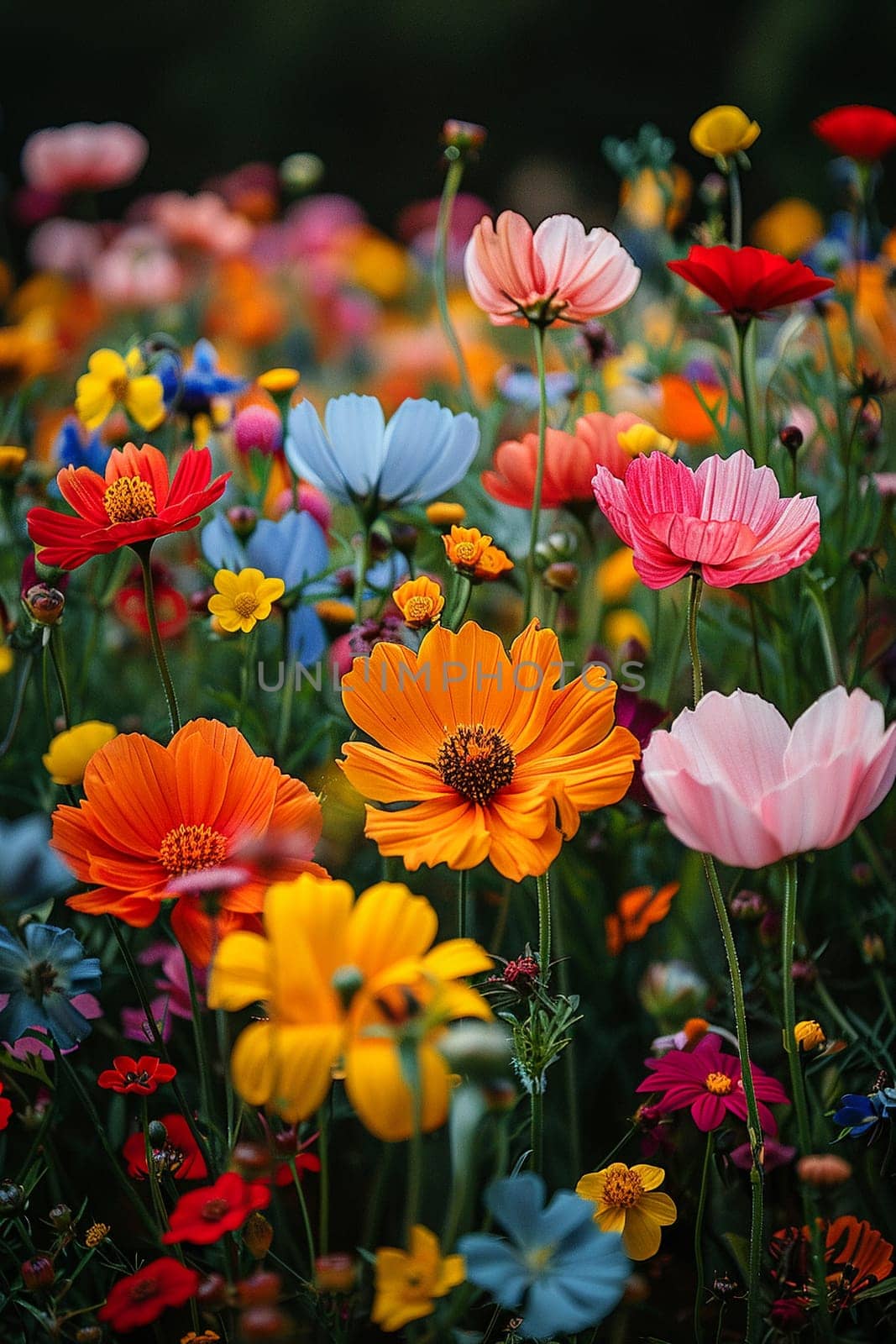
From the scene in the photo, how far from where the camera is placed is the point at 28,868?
377mm

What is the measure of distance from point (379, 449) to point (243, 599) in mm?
105

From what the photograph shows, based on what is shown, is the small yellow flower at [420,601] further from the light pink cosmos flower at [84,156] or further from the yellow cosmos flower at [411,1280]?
the light pink cosmos flower at [84,156]

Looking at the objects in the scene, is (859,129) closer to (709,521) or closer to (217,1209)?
(709,521)

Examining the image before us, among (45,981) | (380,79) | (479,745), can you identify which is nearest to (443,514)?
(479,745)

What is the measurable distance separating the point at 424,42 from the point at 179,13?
2.21 ft

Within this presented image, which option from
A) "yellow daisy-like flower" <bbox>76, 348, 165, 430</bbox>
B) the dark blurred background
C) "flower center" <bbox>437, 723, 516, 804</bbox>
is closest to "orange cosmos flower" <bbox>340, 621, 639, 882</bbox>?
"flower center" <bbox>437, 723, 516, 804</bbox>

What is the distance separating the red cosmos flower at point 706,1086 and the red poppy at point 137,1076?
0.17 m

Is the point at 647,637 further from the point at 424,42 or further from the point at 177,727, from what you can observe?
the point at 424,42

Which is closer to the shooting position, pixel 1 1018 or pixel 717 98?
pixel 1 1018

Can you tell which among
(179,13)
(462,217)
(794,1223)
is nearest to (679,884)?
(794,1223)

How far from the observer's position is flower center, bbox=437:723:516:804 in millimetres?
451

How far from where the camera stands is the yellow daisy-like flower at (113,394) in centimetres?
62

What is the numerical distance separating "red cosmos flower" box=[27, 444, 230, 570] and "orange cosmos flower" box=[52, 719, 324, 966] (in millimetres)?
72

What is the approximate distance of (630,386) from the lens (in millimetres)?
908
